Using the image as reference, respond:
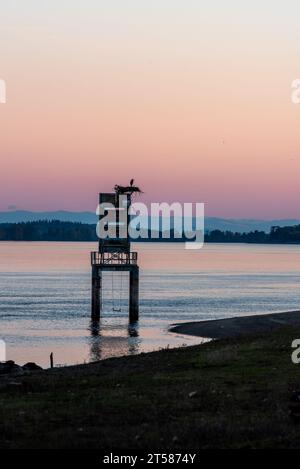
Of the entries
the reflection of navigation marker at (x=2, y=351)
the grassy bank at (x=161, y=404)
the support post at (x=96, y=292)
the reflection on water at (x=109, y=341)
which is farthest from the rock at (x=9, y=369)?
the support post at (x=96, y=292)

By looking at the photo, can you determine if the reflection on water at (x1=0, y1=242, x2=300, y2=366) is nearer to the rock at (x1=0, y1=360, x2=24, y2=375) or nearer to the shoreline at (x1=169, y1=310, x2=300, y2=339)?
the shoreline at (x1=169, y1=310, x2=300, y2=339)

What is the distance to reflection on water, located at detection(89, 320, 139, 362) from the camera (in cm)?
5212

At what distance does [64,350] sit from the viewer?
53.5 metres

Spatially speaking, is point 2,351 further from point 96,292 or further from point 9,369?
point 96,292

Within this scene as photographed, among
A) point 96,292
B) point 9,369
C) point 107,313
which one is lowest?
point 107,313

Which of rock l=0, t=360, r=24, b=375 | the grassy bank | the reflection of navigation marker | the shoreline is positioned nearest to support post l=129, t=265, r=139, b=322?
the shoreline

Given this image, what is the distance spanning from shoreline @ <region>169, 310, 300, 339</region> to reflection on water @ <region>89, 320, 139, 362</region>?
3474 mm

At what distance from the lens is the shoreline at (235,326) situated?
59344 millimetres

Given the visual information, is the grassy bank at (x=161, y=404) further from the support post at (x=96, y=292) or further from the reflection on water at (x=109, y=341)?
the support post at (x=96, y=292)

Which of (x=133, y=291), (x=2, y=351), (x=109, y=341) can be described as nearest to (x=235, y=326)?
(x=109, y=341)

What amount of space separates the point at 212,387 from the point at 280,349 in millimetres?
9529

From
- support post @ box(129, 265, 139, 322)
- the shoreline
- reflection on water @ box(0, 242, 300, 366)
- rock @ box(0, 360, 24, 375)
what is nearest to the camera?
rock @ box(0, 360, 24, 375)

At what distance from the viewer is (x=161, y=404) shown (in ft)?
71.7

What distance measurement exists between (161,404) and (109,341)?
125ft
